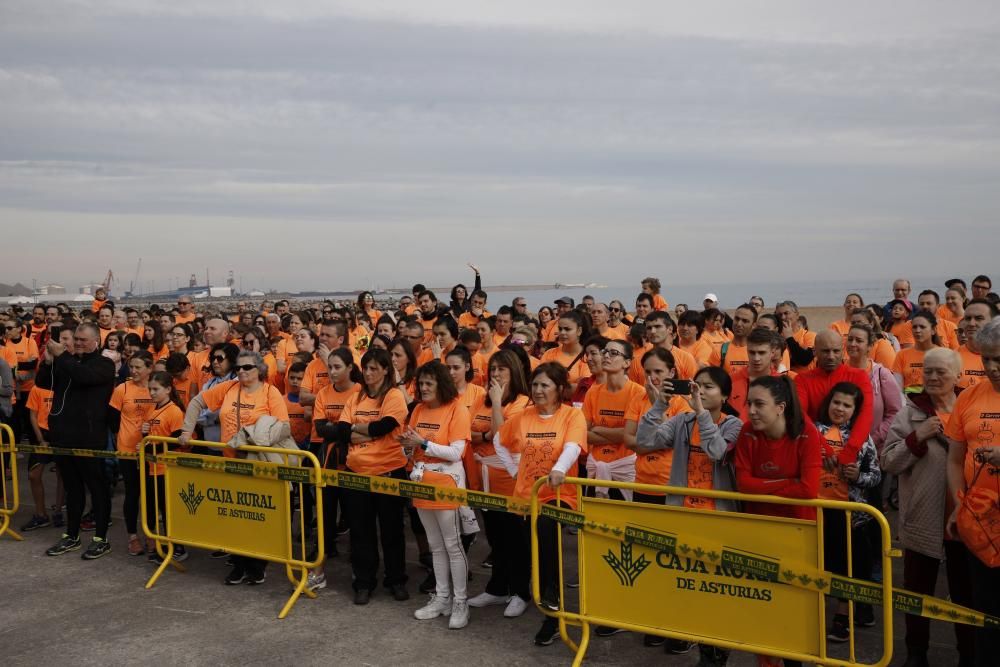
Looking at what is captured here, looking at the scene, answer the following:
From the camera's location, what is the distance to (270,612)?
6352 millimetres

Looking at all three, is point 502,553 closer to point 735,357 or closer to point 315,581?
point 315,581

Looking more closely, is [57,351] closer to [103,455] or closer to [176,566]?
[103,455]

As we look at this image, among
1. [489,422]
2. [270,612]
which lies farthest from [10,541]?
[489,422]

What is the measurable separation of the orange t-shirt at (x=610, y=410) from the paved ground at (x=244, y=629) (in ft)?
4.38

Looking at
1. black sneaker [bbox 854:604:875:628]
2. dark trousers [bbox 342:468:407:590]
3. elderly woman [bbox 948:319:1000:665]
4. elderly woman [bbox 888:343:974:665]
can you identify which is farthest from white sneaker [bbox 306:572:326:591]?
elderly woman [bbox 948:319:1000:665]

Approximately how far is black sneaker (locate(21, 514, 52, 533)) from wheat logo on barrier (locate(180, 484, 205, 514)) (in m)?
2.74

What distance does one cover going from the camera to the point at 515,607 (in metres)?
6.16

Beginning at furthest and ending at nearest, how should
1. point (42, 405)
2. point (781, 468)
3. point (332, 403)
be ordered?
point (42, 405), point (332, 403), point (781, 468)

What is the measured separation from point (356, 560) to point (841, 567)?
3.61 m

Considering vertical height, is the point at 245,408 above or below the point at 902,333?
below

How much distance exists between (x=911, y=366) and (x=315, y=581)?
19.3 ft

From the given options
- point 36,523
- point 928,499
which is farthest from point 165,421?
point 928,499

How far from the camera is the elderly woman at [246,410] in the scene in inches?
278

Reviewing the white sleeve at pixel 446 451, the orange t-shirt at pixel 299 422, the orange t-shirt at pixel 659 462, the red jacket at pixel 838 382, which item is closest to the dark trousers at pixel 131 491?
the orange t-shirt at pixel 299 422
